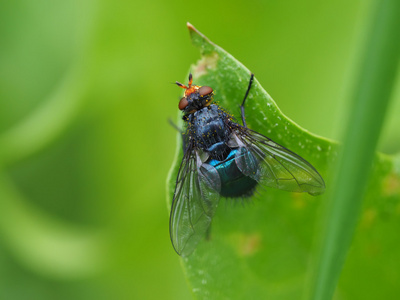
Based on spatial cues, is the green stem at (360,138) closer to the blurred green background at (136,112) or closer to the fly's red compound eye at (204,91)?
the fly's red compound eye at (204,91)

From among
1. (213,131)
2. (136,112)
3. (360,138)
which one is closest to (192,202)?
(213,131)

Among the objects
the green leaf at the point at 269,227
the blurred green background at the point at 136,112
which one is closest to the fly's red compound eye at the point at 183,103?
the green leaf at the point at 269,227

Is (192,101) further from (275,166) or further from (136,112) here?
(136,112)

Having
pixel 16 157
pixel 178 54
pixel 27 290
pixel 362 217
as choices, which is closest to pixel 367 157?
pixel 362 217

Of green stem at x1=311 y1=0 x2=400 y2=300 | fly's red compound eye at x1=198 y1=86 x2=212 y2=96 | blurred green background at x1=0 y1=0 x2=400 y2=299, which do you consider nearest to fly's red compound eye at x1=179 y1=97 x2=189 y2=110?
fly's red compound eye at x1=198 y1=86 x2=212 y2=96

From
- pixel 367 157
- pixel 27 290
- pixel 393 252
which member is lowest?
pixel 27 290

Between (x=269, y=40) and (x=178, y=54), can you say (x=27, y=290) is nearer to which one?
(x=178, y=54)
